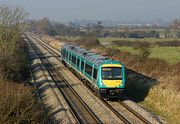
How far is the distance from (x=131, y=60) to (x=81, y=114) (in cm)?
2027

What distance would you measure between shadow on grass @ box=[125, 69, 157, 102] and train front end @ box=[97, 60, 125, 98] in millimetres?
2083

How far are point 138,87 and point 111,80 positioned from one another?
4.68m

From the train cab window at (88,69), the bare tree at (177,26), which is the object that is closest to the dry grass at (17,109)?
the train cab window at (88,69)

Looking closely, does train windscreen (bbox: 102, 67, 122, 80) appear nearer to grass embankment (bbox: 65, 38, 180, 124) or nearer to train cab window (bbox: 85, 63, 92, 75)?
grass embankment (bbox: 65, 38, 180, 124)

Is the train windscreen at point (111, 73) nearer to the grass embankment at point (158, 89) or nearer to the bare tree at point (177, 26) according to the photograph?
the grass embankment at point (158, 89)

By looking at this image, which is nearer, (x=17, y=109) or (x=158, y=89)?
(x=17, y=109)

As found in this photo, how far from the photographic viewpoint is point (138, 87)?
27359 millimetres

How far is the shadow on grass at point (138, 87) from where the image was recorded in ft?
83.9

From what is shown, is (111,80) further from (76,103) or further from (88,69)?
(88,69)

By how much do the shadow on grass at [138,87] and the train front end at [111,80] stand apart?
208 cm

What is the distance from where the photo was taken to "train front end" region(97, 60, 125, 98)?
23.1 meters

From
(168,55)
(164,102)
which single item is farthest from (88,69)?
(168,55)

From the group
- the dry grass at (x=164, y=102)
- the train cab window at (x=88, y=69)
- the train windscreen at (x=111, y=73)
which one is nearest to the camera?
the dry grass at (x=164, y=102)

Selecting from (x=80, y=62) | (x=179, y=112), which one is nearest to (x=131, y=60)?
(x=80, y=62)
